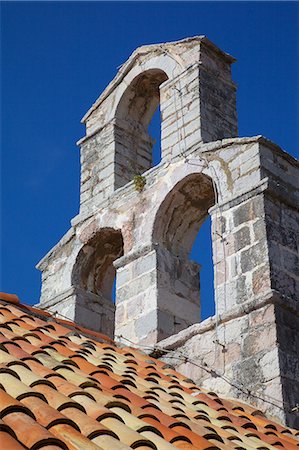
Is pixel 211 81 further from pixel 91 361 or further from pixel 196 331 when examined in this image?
pixel 91 361

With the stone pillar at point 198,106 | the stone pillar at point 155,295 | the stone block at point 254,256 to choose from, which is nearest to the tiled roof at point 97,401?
the stone pillar at point 155,295

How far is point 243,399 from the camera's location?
6039 millimetres

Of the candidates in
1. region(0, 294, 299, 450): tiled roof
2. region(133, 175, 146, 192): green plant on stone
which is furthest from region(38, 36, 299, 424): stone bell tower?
region(0, 294, 299, 450): tiled roof

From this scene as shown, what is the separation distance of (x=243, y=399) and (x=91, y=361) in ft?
4.41

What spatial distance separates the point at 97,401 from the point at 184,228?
3923 mm

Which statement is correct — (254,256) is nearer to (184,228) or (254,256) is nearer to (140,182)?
(184,228)

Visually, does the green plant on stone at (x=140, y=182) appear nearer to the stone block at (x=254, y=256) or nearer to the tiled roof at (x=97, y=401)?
the stone block at (x=254, y=256)

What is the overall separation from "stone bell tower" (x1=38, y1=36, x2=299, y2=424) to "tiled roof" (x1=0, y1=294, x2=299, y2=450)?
20.2 inches

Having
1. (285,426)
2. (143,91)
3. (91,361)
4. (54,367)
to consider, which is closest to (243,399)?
(285,426)

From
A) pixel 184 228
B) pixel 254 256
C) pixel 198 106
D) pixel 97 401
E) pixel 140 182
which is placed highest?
pixel 198 106

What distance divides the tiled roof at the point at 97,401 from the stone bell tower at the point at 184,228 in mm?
514

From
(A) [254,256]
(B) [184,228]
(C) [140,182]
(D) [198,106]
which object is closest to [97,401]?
(A) [254,256]

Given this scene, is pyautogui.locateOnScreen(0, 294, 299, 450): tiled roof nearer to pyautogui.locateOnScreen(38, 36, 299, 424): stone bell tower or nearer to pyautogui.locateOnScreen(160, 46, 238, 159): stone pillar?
pyautogui.locateOnScreen(38, 36, 299, 424): stone bell tower

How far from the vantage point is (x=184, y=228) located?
7.74m
